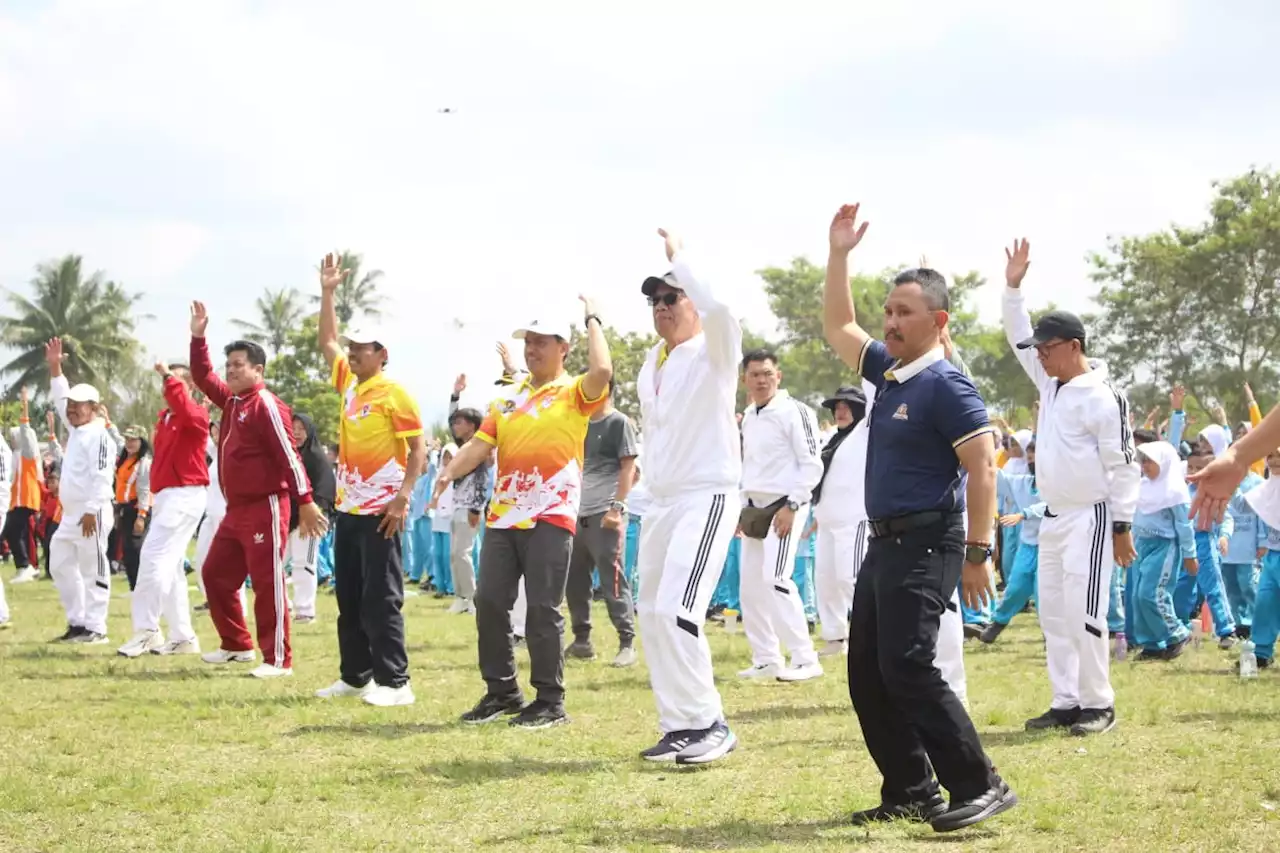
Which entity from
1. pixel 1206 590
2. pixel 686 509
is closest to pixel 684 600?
pixel 686 509

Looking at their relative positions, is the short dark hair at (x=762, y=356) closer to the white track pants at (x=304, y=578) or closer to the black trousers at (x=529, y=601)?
the black trousers at (x=529, y=601)

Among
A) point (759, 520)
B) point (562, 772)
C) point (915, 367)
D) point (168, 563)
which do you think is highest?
point (915, 367)

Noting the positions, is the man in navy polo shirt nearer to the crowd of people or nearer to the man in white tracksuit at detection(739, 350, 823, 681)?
the crowd of people

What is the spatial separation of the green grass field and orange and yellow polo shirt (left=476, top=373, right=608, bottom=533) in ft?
4.15

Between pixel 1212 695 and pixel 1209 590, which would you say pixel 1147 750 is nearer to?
pixel 1212 695

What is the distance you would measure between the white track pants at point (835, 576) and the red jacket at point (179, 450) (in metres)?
5.30

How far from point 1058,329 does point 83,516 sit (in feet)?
30.9

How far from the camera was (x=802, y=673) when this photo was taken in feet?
35.8

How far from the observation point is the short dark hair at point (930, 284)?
596cm

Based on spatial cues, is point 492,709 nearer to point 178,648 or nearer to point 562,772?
point 562,772

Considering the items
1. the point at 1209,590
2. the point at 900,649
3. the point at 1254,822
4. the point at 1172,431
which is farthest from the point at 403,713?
the point at 1172,431

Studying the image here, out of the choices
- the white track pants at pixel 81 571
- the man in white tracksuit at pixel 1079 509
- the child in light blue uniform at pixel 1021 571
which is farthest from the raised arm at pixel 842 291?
the white track pants at pixel 81 571

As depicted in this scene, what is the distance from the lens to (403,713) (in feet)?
29.6

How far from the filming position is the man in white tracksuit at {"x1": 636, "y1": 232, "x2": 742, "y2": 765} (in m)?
7.29
